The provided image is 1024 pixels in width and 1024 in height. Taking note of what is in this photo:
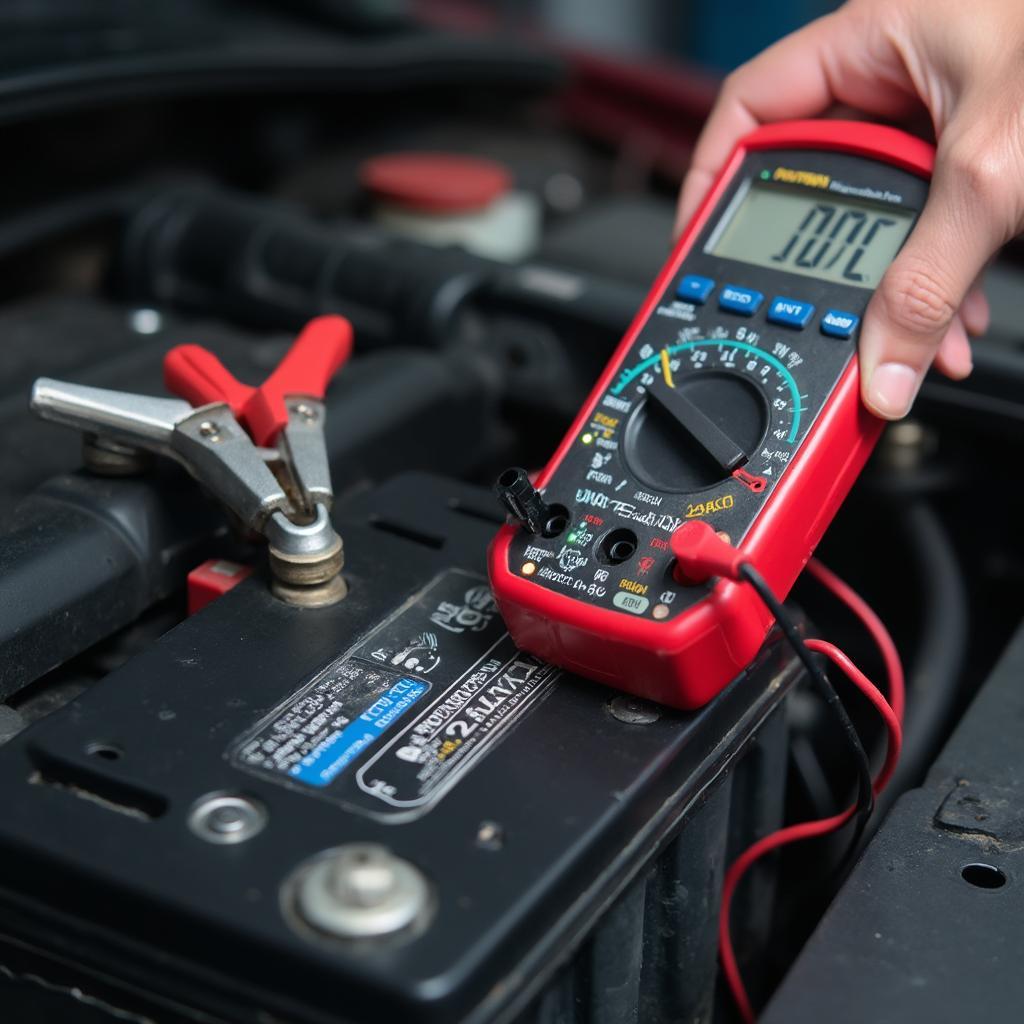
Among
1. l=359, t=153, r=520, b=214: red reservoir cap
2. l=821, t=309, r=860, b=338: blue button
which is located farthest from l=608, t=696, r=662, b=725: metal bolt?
l=359, t=153, r=520, b=214: red reservoir cap

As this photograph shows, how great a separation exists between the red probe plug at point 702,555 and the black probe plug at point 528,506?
2.8 inches

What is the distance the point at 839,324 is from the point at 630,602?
190 millimetres

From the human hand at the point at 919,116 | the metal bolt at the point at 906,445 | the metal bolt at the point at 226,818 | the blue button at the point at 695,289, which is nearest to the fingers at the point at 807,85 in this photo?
the human hand at the point at 919,116

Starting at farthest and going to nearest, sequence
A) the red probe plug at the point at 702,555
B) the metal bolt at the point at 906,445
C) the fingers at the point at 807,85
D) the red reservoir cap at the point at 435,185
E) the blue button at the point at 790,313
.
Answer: the red reservoir cap at the point at 435,185, the metal bolt at the point at 906,445, the fingers at the point at 807,85, the blue button at the point at 790,313, the red probe plug at the point at 702,555

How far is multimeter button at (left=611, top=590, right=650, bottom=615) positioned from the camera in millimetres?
596

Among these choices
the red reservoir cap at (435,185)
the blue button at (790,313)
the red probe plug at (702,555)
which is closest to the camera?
the red probe plug at (702,555)

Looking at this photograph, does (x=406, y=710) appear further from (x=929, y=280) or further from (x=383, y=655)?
(x=929, y=280)

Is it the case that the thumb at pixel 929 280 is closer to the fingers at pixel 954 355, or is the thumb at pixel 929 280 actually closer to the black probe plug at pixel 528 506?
the fingers at pixel 954 355

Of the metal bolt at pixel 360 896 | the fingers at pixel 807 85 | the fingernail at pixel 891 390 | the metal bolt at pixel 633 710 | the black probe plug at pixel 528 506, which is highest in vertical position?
the fingers at pixel 807 85

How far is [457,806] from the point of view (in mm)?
Answer: 545

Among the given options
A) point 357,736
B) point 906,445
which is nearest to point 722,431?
point 357,736

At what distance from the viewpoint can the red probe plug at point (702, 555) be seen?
1.91 feet

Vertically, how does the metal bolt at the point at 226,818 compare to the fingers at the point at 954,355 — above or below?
below

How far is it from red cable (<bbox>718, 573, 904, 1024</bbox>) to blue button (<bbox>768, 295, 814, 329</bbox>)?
0.16 meters
